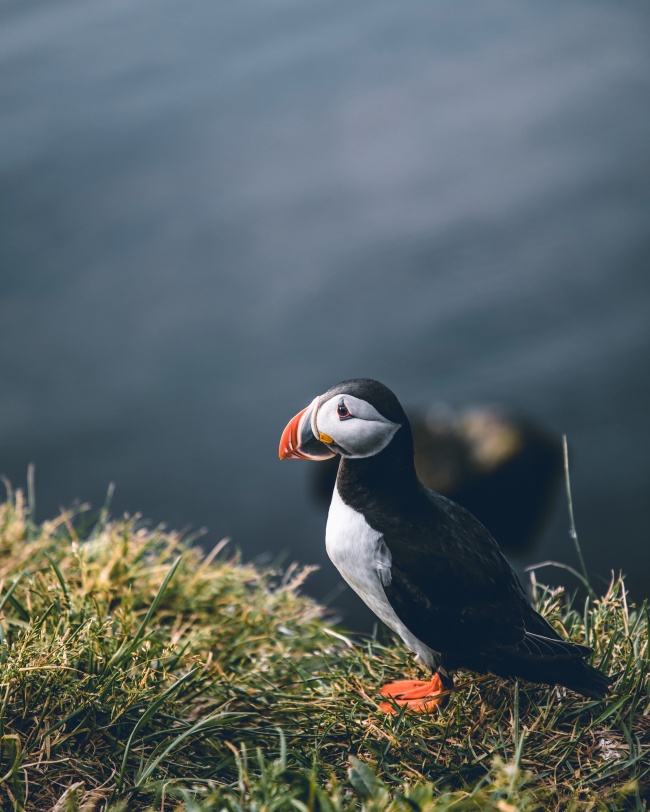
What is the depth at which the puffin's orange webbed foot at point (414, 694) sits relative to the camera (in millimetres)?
2889

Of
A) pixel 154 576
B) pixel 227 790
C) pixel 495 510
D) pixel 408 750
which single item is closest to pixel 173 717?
pixel 227 790

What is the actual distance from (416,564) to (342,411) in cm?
53

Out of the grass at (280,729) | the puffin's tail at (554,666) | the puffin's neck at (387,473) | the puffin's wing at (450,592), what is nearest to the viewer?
the grass at (280,729)

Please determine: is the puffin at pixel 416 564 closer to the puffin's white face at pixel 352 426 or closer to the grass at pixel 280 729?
the puffin's white face at pixel 352 426

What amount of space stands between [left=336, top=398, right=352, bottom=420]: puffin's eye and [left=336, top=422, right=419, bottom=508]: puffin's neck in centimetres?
17

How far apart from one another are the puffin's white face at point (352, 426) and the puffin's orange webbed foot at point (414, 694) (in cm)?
83

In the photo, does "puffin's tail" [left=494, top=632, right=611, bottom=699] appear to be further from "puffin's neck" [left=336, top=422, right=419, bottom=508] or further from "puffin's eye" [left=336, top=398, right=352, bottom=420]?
"puffin's eye" [left=336, top=398, right=352, bottom=420]

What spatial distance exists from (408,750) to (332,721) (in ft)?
0.91

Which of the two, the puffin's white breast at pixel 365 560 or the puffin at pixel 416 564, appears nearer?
the puffin at pixel 416 564

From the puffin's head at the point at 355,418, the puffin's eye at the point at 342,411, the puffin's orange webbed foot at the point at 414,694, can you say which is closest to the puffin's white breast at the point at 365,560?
the puffin's orange webbed foot at the point at 414,694

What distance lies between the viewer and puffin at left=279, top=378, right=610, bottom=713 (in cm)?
270

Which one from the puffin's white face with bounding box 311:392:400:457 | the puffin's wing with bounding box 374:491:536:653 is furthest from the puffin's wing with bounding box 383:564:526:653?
the puffin's white face with bounding box 311:392:400:457

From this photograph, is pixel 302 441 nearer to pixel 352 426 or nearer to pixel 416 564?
pixel 352 426

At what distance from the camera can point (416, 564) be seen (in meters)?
2.74
